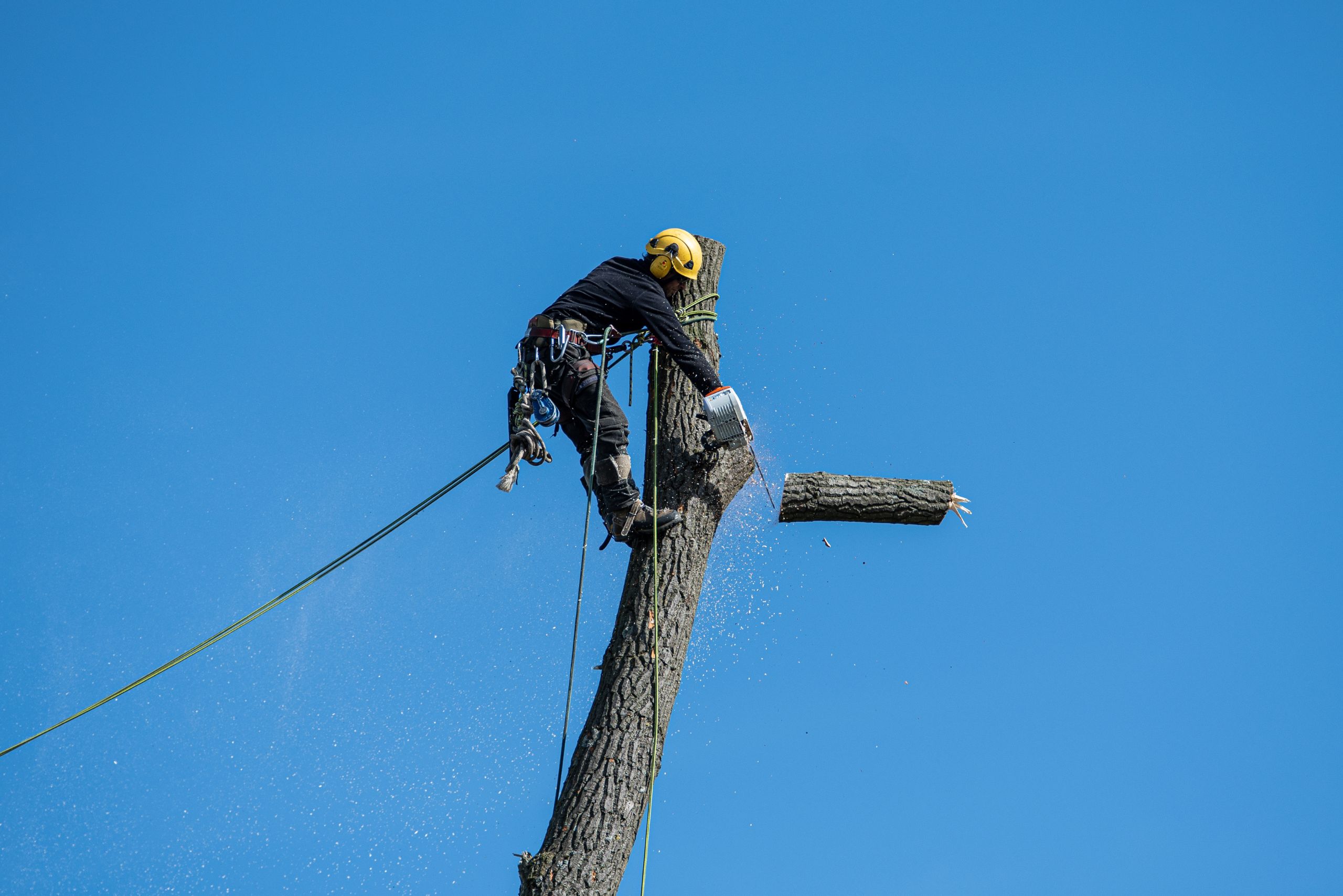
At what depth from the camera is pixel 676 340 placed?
5141mm

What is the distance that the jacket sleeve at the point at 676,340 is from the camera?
5.05m

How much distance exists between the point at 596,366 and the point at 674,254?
67cm

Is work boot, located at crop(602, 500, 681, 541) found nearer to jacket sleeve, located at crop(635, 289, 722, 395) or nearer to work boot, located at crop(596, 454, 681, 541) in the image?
work boot, located at crop(596, 454, 681, 541)

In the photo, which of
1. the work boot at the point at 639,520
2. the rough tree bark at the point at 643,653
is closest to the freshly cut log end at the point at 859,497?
the rough tree bark at the point at 643,653

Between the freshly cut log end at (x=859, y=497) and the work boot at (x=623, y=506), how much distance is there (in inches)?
22.3

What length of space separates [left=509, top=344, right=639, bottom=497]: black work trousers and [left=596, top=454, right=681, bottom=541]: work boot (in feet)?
0.11

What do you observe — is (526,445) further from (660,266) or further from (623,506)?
(660,266)

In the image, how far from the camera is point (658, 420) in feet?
17.1

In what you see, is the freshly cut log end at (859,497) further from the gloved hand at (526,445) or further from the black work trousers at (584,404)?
the gloved hand at (526,445)

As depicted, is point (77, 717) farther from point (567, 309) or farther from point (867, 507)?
point (867, 507)

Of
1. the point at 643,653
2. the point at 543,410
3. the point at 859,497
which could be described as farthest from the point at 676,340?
the point at 643,653

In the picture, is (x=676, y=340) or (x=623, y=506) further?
(x=676, y=340)

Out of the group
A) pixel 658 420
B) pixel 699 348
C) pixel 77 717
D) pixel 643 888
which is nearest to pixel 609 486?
pixel 658 420

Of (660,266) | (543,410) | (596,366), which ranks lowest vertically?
(543,410)
